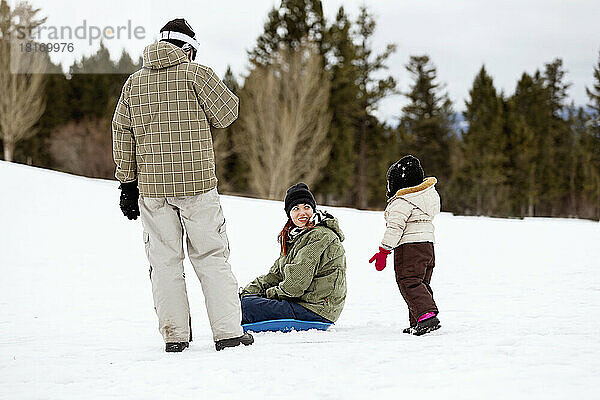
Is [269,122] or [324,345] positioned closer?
[324,345]

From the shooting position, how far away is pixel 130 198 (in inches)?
155

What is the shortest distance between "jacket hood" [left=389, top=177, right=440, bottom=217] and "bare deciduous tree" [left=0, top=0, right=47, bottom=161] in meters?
22.9

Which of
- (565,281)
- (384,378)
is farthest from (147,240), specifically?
(565,281)

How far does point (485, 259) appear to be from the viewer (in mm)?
10188

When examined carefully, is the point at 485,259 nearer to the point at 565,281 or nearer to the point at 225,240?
the point at 565,281

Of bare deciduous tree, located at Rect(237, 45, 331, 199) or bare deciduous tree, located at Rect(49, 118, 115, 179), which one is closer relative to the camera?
bare deciduous tree, located at Rect(237, 45, 331, 199)

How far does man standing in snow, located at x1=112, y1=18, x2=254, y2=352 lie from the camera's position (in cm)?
374

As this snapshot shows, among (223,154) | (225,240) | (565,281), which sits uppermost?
(223,154)

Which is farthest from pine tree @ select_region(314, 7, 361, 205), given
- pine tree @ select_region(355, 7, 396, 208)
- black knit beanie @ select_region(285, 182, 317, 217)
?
black knit beanie @ select_region(285, 182, 317, 217)

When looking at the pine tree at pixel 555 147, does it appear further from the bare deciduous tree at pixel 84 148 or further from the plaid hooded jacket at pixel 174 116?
the plaid hooded jacket at pixel 174 116

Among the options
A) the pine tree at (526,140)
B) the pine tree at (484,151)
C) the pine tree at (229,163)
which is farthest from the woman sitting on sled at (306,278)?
the pine tree at (526,140)

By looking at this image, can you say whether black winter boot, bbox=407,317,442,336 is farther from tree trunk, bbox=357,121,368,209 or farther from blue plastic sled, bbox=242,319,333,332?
tree trunk, bbox=357,121,368,209

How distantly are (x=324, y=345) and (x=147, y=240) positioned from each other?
124 cm

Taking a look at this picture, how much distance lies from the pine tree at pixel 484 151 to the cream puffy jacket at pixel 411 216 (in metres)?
32.6
